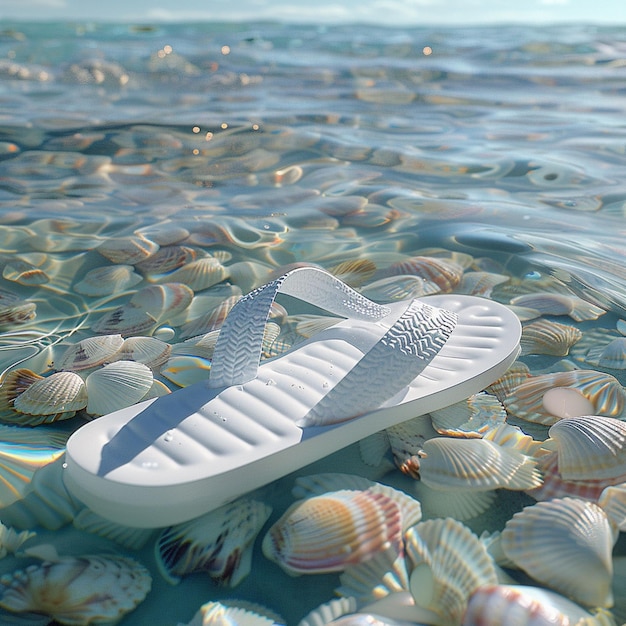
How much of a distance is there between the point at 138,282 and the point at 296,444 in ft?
4.32

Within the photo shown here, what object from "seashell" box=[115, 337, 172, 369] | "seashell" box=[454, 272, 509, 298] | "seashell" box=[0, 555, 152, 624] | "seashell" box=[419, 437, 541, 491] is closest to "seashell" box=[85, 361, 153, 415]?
"seashell" box=[115, 337, 172, 369]

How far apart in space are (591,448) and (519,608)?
0.43 metres

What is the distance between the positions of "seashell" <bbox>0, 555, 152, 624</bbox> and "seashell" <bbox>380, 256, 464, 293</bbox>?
4.68ft

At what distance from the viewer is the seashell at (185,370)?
5.24ft

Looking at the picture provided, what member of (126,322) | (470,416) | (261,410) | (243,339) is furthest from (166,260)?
(470,416)

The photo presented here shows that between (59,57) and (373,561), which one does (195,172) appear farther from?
(59,57)

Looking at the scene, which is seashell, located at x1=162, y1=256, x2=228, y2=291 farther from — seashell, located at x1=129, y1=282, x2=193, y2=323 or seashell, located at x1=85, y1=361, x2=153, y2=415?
seashell, located at x1=85, y1=361, x2=153, y2=415

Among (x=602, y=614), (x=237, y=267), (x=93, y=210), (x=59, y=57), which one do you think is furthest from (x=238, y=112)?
(x=59, y=57)

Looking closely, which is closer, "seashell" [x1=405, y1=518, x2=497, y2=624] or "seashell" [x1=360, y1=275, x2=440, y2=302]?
"seashell" [x1=405, y1=518, x2=497, y2=624]

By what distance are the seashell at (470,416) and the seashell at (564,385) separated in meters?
0.05

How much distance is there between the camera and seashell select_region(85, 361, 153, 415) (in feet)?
4.69

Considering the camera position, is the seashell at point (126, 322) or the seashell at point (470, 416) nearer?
the seashell at point (470, 416)

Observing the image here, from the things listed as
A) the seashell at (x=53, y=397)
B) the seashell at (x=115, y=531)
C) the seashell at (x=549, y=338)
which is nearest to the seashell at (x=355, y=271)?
the seashell at (x=549, y=338)

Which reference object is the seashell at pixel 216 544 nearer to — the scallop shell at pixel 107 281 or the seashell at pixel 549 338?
the seashell at pixel 549 338
